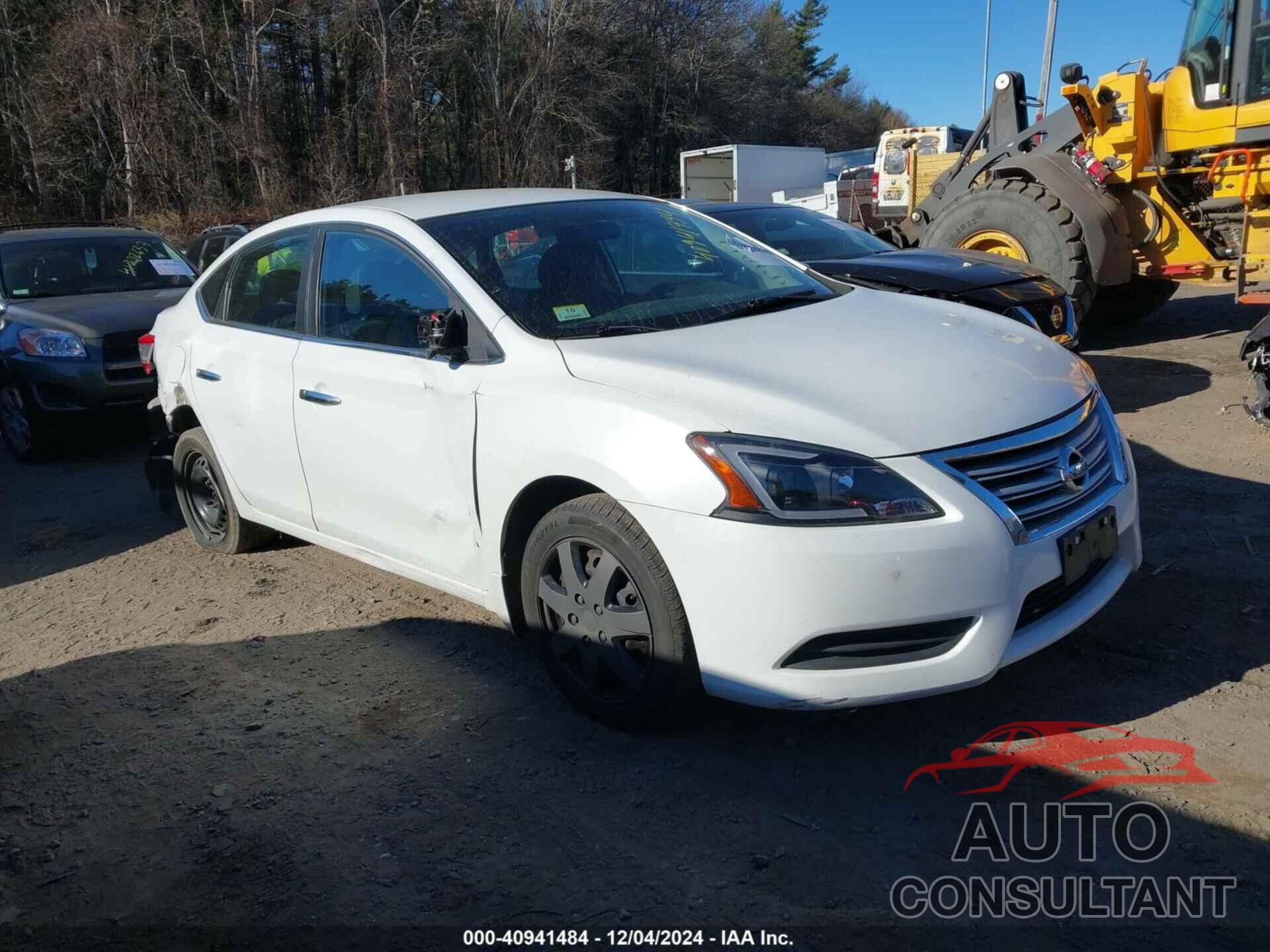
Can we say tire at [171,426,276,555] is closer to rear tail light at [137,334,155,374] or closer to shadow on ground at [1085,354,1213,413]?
rear tail light at [137,334,155,374]

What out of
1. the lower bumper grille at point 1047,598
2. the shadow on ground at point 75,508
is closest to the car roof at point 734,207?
the shadow on ground at point 75,508

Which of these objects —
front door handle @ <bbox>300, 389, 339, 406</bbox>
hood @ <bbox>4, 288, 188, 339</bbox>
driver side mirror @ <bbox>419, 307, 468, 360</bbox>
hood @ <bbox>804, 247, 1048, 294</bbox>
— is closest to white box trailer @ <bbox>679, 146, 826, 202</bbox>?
hood @ <bbox>804, 247, 1048, 294</bbox>

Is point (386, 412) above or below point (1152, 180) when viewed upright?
below

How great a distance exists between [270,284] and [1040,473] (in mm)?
3440

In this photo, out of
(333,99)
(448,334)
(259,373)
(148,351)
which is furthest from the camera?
(333,99)

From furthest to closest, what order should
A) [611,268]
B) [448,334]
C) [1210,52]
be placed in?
[1210,52], [611,268], [448,334]

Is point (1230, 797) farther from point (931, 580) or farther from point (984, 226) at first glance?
point (984, 226)

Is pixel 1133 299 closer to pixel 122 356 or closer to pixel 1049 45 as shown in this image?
pixel 122 356

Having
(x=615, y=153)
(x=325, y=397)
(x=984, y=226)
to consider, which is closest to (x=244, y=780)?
(x=325, y=397)

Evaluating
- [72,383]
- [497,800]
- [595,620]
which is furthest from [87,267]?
[497,800]

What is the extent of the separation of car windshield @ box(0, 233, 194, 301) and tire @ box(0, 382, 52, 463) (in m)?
0.87

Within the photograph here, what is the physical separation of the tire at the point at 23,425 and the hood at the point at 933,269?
5.98 m

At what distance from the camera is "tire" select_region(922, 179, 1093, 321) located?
8898 mm

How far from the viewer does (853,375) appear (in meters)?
3.13
